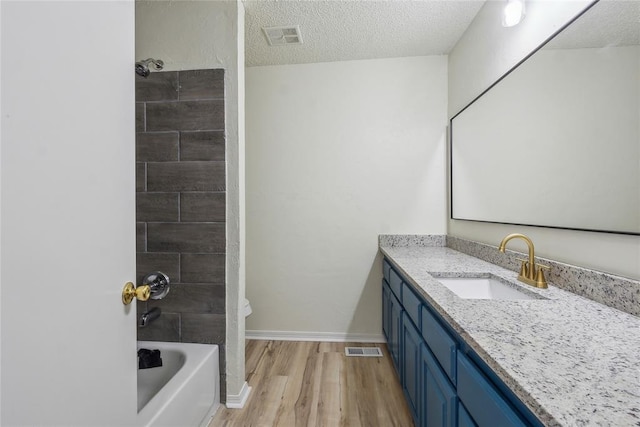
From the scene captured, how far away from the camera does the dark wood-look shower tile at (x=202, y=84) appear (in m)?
1.70

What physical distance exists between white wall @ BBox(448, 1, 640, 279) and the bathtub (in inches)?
71.7

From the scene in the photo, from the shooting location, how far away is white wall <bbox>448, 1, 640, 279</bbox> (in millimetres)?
1042

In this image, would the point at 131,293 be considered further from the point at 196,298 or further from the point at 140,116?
the point at 140,116

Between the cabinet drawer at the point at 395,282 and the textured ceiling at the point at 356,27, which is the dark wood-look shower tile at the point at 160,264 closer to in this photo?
the cabinet drawer at the point at 395,282

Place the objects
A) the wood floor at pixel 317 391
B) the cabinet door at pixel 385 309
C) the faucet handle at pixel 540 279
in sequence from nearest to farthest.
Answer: the faucet handle at pixel 540 279, the wood floor at pixel 317 391, the cabinet door at pixel 385 309

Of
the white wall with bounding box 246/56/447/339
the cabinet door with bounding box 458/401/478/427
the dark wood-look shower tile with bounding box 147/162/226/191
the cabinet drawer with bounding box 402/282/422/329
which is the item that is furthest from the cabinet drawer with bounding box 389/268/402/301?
the dark wood-look shower tile with bounding box 147/162/226/191

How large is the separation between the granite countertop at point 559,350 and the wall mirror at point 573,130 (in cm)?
34

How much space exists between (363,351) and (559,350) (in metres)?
1.85

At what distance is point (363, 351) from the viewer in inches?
92.0

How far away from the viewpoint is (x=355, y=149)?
8.21 feet

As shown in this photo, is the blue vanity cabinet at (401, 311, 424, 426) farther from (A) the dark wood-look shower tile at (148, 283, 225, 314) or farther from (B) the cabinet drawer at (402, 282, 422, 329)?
(A) the dark wood-look shower tile at (148, 283, 225, 314)

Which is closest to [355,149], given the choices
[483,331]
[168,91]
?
[168,91]

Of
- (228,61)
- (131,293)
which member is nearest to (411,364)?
(131,293)

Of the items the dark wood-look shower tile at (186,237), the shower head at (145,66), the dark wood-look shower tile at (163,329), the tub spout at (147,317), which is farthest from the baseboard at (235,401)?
the shower head at (145,66)
